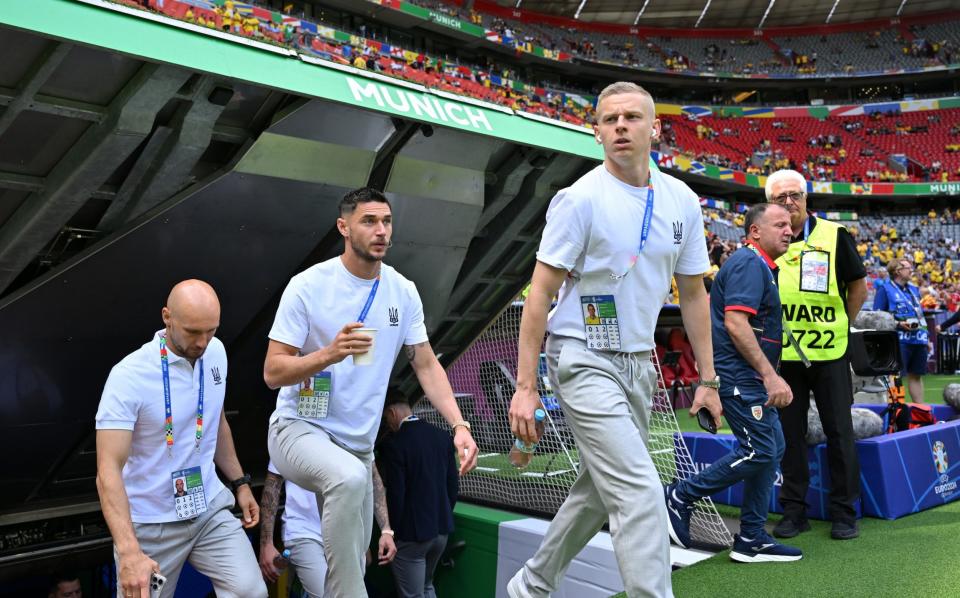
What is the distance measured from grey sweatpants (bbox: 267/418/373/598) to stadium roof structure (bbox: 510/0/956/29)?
42953 mm

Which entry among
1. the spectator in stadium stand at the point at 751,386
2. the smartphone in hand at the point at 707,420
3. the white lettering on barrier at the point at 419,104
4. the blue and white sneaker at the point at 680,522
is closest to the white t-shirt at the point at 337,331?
the white lettering on barrier at the point at 419,104

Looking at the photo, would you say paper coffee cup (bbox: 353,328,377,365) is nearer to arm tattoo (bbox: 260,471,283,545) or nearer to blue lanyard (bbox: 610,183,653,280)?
blue lanyard (bbox: 610,183,653,280)

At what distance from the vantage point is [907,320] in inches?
411

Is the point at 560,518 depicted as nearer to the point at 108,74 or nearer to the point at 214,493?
the point at 214,493

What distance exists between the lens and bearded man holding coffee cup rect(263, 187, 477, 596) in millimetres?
3189

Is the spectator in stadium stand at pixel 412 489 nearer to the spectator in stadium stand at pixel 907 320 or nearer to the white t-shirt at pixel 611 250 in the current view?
the white t-shirt at pixel 611 250

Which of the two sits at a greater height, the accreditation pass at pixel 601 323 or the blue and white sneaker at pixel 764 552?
the accreditation pass at pixel 601 323

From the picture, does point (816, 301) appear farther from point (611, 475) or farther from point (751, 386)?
point (611, 475)

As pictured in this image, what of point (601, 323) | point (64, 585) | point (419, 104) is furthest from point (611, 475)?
point (64, 585)

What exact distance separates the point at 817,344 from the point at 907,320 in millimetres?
6643

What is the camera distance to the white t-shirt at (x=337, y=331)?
3406 mm

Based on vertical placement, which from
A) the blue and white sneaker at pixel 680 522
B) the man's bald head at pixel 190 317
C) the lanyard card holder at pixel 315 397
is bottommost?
the blue and white sneaker at pixel 680 522

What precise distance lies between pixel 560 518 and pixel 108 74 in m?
2.69

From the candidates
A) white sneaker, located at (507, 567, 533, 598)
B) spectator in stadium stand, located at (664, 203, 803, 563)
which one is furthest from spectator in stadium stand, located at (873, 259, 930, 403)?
white sneaker, located at (507, 567, 533, 598)
